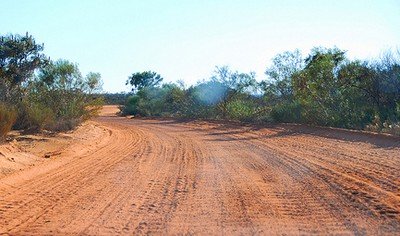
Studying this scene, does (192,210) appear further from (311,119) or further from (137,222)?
(311,119)

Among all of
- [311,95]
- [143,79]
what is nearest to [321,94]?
[311,95]

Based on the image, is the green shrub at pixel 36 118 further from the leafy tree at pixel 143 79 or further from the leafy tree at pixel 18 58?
the leafy tree at pixel 143 79

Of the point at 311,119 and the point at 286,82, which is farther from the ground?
the point at 286,82

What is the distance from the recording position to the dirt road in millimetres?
Answer: 6824

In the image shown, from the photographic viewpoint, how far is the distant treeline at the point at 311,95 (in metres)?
24.3

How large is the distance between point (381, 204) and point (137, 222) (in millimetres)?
3813

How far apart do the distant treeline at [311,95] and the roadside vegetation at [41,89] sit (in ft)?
41.2

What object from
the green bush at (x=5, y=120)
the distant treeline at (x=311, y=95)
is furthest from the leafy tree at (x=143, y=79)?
the green bush at (x=5, y=120)

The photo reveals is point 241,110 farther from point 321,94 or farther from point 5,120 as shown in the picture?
point 5,120

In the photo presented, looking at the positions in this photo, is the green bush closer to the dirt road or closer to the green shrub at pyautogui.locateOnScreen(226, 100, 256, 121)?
the dirt road

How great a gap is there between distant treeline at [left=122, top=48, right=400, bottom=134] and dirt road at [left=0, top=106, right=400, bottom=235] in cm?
784

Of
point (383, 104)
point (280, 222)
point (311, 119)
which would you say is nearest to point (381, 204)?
point (280, 222)

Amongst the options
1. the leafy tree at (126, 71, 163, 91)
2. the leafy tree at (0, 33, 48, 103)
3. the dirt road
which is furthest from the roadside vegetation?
the leafy tree at (126, 71, 163, 91)

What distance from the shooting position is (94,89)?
29.1m
